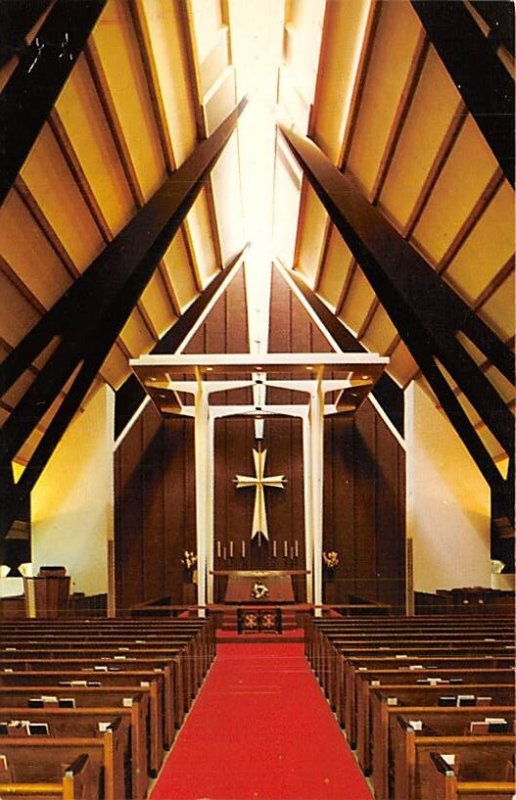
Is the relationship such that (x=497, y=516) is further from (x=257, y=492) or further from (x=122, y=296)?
(x=122, y=296)

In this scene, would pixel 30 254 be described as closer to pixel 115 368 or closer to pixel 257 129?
pixel 257 129

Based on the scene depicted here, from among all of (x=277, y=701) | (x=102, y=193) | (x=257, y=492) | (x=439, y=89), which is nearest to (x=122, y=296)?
(x=102, y=193)

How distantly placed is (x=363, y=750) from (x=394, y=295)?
594cm

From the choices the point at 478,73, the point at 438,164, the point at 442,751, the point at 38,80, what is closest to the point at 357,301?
the point at 438,164

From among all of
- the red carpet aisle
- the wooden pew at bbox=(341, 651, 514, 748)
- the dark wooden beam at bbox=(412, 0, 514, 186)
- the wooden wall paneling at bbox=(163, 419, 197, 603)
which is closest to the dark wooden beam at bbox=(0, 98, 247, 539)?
the red carpet aisle

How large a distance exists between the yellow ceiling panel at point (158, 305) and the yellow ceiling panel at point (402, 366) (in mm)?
3612

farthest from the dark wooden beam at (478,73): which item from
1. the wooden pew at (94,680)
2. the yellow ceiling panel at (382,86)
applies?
the wooden pew at (94,680)

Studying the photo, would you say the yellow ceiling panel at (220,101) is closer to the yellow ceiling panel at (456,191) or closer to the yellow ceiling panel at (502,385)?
the yellow ceiling panel at (456,191)

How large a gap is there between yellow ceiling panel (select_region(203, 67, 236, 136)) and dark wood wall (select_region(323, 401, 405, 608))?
7.39 meters

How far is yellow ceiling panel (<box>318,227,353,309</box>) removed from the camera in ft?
42.0

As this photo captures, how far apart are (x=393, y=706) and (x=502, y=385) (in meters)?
5.82

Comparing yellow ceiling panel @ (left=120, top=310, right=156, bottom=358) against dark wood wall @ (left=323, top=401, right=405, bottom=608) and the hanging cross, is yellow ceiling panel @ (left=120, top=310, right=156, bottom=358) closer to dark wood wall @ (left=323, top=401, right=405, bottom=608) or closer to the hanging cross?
the hanging cross

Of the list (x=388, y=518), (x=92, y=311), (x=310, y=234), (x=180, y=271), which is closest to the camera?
(x=92, y=311)

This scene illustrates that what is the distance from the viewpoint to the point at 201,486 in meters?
13.8
